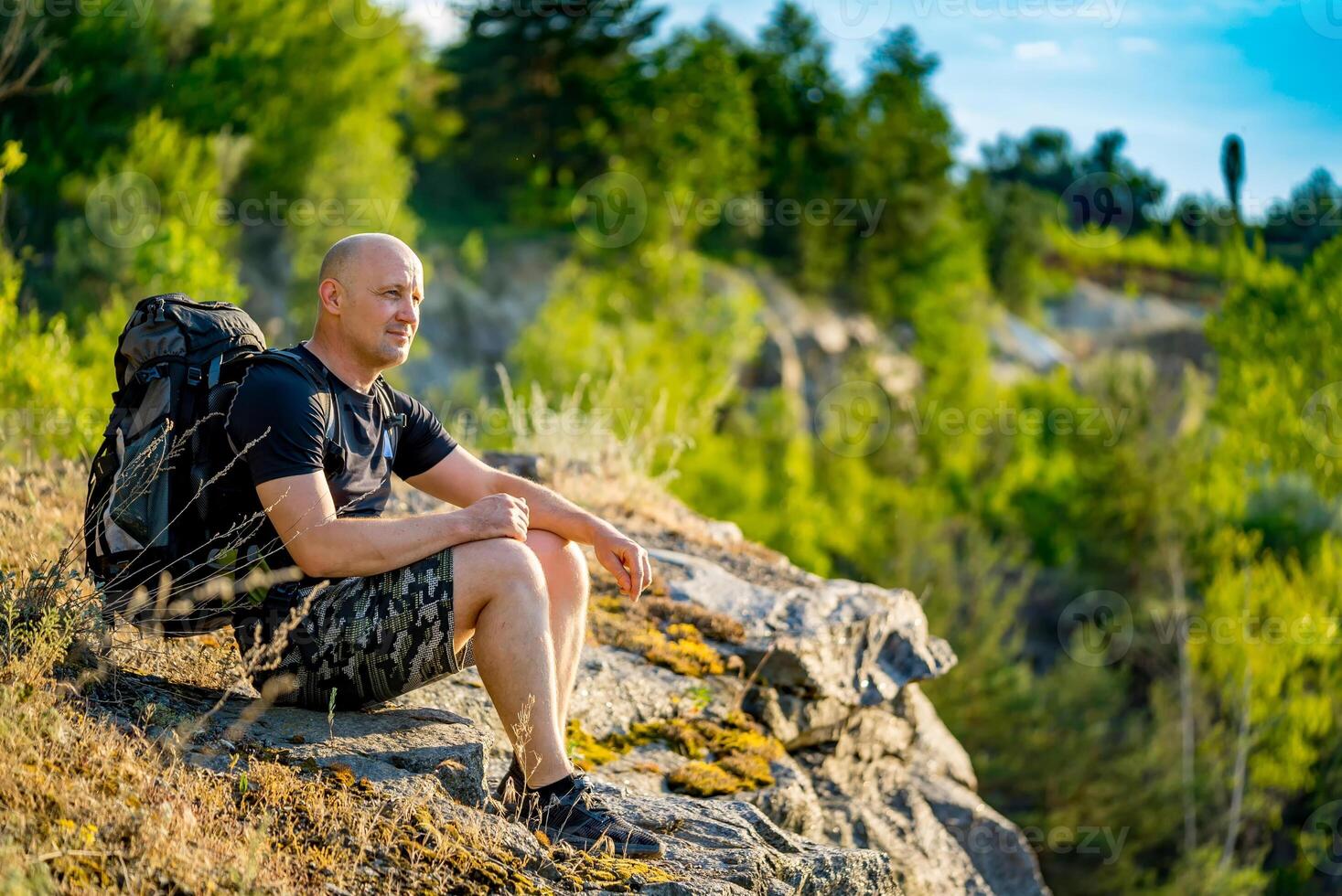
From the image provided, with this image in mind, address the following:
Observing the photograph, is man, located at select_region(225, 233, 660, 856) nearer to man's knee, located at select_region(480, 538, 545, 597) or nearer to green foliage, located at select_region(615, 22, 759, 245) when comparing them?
man's knee, located at select_region(480, 538, 545, 597)

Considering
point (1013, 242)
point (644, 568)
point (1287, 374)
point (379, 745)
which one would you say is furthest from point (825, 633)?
point (1013, 242)

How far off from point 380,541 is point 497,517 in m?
0.36

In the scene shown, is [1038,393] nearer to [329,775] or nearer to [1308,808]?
[1308,808]

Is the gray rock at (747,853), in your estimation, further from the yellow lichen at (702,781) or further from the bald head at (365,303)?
the bald head at (365,303)

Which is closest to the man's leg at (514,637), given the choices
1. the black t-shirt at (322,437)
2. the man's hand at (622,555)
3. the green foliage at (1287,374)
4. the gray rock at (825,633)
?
the black t-shirt at (322,437)

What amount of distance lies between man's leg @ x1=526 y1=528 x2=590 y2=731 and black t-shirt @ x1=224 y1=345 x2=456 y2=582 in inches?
22.1

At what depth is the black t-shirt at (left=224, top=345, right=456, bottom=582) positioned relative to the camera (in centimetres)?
387

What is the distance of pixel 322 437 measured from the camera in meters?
4.00

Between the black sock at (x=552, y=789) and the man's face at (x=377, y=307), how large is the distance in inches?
55.9

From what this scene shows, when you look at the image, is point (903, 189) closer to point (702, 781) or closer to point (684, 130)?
point (684, 130)

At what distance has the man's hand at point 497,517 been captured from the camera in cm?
397

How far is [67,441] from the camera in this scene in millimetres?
9336

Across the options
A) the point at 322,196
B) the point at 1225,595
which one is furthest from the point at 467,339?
the point at 1225,595

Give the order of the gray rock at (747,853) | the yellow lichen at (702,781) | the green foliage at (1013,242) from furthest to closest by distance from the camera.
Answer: the green foliage at (1013,242), the yellow lichen at (702,781), the gray rock at (747,853)
